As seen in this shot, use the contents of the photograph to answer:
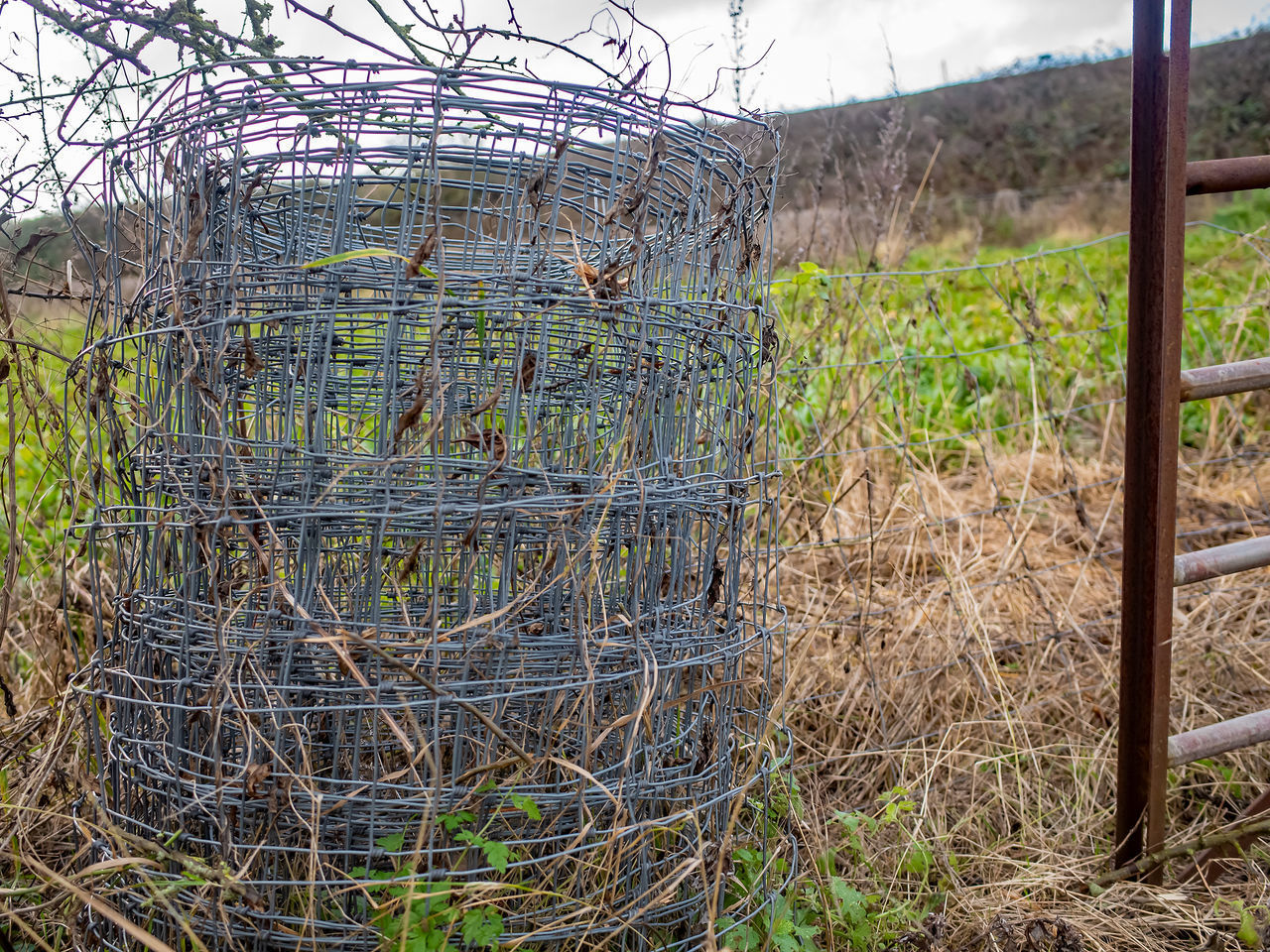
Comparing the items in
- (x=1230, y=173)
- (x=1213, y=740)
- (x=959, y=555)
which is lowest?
(x=1213, y=740)

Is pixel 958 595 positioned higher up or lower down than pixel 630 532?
lower down

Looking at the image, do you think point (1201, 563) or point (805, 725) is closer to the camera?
point (1201, 563)

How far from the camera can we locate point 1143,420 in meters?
1.84

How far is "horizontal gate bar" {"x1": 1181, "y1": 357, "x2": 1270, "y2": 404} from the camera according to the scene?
1.82 m

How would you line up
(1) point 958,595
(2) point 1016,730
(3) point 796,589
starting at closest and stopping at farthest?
(2) point 1016,730 < (1) point 958,595 < (3) point 796,589

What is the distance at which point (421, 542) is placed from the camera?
1.44m

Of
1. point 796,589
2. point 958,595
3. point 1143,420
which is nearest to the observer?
point 1143,420

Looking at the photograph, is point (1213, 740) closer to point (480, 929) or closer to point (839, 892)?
point (839, 892)

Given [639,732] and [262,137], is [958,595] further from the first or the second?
Answer: [262,137]

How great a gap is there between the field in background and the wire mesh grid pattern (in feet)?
0.04

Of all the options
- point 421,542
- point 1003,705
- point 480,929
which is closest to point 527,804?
point 480,929

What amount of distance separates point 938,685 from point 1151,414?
3.80ft

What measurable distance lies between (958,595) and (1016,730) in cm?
42


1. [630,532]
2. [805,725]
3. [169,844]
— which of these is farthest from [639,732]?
[805,725]
